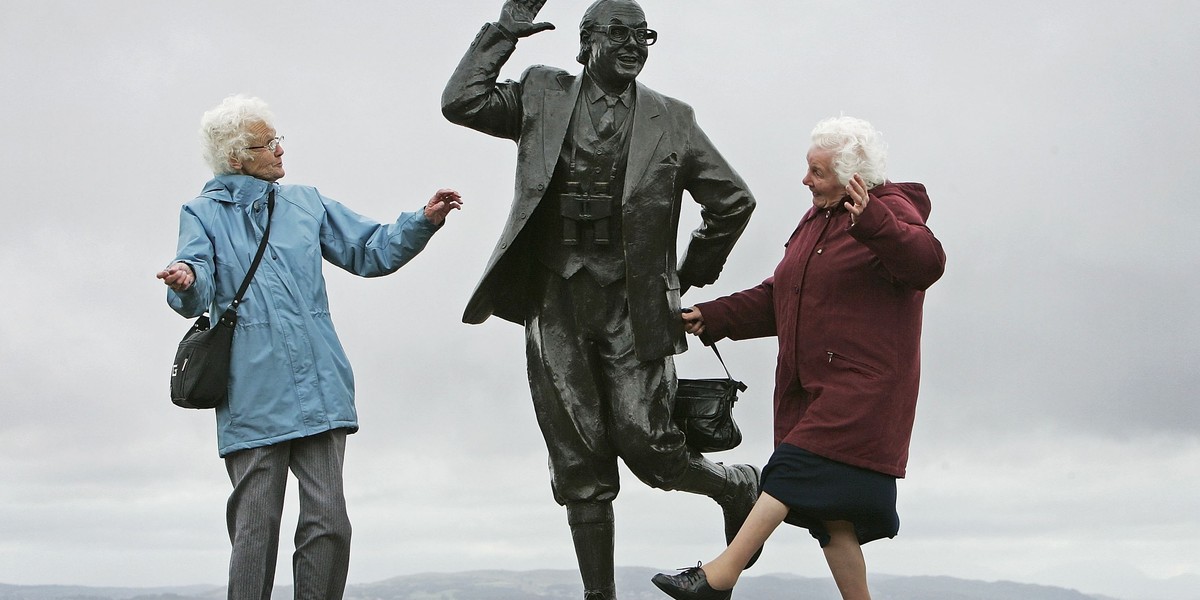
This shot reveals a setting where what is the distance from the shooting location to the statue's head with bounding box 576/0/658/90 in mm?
7363

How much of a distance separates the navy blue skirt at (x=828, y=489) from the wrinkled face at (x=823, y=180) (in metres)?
1.23

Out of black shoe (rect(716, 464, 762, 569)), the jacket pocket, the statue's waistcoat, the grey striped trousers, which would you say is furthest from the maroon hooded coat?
the grey striped trousers

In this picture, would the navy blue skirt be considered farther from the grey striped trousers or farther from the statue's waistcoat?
the grey striped trousers

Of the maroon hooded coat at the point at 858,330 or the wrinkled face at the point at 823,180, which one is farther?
the wrinkled face at the point at 823,180

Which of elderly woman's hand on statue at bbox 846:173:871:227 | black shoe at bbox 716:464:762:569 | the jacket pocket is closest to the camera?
elderly woman's hand on statue at bbox 846:173:871:227

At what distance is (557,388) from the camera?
24.6ft

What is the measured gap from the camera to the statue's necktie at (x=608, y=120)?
7.47m

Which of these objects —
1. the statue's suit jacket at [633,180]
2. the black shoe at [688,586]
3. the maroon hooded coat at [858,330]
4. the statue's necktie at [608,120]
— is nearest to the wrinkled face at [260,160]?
the statue's suit jacket at [633,180]

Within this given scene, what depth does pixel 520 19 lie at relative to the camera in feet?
24.5

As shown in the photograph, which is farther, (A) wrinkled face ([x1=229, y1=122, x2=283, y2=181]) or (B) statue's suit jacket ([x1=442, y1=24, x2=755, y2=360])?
(B) statue's suit jacket ([x1=442, y1=24, x2=755, y2=360])

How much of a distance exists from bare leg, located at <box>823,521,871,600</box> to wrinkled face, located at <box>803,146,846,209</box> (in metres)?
1.56

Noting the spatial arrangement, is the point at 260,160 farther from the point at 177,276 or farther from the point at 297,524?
the point at 297,524

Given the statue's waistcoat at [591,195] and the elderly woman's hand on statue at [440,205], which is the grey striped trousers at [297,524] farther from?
the statue's waistcoat at [591,195]

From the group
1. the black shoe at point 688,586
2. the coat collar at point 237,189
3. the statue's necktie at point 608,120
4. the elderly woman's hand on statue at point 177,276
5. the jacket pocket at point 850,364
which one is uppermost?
the statue's necktie at point 608,120
